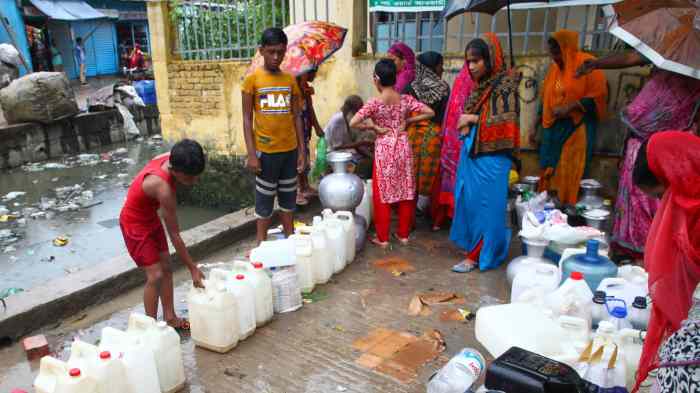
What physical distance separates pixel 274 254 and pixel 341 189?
1231 millimetres

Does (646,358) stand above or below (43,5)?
below

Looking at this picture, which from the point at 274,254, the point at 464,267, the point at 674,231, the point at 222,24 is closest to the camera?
the point at 674,231

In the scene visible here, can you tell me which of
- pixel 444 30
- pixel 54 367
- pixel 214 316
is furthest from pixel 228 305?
pixel 444 30

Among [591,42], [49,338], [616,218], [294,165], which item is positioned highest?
[591,42]

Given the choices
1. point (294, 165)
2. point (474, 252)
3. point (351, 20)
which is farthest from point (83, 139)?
point (474, 252)

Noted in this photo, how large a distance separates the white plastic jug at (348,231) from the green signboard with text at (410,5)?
2.71m

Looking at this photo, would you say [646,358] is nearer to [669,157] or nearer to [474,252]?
[669,157]

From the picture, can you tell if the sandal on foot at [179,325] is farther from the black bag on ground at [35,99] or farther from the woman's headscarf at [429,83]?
the black bag on ground at [35,99]

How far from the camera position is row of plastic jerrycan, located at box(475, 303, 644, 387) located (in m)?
2.46

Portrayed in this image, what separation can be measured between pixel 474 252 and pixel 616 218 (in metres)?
1.19

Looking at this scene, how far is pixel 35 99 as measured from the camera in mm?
10055

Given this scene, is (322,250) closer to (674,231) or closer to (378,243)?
(378,243)

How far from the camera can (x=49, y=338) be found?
11.4 ft

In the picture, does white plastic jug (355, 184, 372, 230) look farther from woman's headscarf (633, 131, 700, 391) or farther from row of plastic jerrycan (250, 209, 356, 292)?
woman's headscarf (633, 131, 700, 391)
